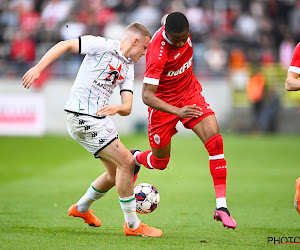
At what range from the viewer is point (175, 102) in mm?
7168

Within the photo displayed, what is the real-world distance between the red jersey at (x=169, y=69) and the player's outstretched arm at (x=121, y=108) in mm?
334

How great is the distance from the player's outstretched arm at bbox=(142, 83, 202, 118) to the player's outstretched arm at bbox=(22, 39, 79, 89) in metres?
0.93

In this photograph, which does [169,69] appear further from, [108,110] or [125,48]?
[108,110]

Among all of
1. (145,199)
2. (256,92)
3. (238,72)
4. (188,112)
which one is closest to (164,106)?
(188,112)

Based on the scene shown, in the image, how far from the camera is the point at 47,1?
24.7m

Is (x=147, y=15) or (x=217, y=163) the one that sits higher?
(x=147, y=15)

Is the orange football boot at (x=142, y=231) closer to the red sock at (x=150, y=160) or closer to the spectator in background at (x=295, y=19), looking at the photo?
the red sock at (x=150, y=160)

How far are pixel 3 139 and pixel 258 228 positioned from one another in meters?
14.2

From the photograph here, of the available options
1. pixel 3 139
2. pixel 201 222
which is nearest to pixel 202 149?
pixel 3 139

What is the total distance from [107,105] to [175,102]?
960mm

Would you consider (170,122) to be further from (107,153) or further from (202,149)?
(202,149)

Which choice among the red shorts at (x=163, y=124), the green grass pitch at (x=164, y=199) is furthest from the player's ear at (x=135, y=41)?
the green grass pitch at (x=164, y=199)

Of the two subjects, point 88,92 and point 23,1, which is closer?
point 88,92

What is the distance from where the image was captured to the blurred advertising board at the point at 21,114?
1938 cm
